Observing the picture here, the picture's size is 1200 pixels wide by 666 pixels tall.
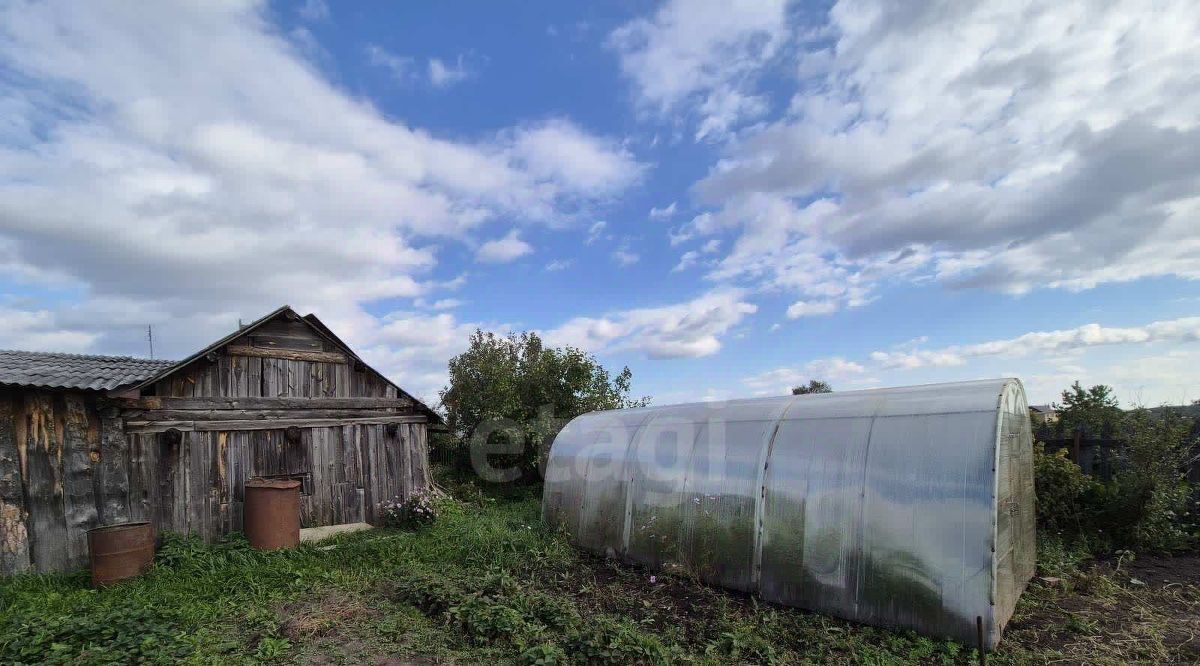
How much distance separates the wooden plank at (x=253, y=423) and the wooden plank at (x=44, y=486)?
0.82 metres

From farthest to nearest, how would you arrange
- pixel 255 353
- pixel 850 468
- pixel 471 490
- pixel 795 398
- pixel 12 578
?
pixel 471 490 < pixel 255 353 < pixel 795 398 < pixel 12 578 < pixel 850 468

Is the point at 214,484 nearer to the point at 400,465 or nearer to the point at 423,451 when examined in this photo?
the point at 400,465

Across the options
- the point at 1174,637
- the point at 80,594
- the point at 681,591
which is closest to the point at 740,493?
the point at 681,591

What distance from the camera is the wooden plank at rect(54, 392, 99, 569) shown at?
7.57 metres

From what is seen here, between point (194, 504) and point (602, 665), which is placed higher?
point (194, 504)

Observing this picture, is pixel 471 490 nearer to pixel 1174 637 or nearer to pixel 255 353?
pixel 255 353

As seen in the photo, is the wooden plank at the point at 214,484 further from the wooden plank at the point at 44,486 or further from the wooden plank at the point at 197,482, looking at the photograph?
the wooden plank at the point at 44,486

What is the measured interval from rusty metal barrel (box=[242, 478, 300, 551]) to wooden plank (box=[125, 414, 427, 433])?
0.99 m

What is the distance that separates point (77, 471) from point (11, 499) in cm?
68

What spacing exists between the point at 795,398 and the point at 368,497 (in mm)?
7734

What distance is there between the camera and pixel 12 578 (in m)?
7.09

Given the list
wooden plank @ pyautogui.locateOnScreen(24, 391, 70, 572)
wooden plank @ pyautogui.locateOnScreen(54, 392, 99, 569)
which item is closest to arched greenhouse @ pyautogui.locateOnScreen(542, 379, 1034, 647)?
wooden plank @ pyautogui.locateOnScreen(54, 392, 99, 569)

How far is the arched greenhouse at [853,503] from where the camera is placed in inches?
204

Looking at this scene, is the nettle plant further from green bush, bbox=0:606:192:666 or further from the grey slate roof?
green bush, bbox=0:606:192:666
